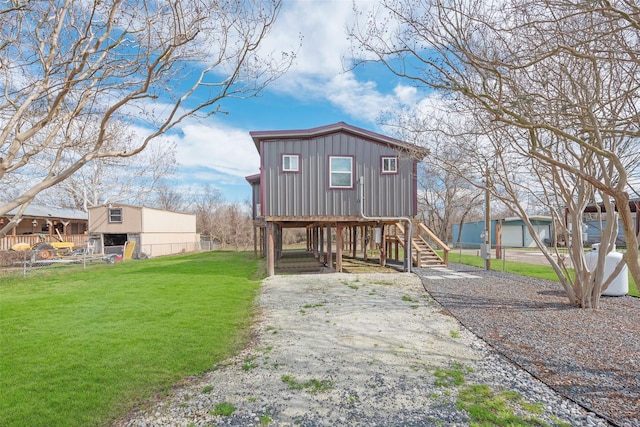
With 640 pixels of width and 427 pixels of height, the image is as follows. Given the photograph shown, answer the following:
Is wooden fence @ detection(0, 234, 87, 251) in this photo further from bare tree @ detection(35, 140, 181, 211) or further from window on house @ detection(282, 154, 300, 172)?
window on house @ detection(282, 154, 300, 172)

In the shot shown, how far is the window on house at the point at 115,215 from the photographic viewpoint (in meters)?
21.4

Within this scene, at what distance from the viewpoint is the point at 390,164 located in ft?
40.3

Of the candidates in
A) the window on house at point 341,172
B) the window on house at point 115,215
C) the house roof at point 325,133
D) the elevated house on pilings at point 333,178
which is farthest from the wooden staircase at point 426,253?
the window on house at point 115,215

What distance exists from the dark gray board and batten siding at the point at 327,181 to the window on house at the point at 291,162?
11 cm

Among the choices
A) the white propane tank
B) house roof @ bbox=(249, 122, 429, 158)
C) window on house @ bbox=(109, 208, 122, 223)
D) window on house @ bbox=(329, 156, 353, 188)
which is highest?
house roof @ bbox=(249, 122, 429, 158)

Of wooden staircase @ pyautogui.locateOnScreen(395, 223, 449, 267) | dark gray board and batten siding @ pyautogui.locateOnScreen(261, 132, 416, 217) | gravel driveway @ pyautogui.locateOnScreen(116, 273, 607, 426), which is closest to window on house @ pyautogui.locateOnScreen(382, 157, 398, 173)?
dark gray board and batten siding @ pyautogui.locateOnScreen(261, 132, 416, 217)

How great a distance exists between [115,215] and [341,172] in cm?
1646

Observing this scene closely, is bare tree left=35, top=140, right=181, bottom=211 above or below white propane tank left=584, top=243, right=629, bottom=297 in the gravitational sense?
above

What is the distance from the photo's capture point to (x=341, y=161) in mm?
12000

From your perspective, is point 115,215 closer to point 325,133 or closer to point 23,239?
point 23,239

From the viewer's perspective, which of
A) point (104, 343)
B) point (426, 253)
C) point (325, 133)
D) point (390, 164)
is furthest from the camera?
point (426, 253)

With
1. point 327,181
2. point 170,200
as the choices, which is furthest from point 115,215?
point 170,200

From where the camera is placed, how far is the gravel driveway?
10.4 feet

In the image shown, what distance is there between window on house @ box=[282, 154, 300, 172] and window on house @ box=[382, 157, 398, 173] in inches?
120
